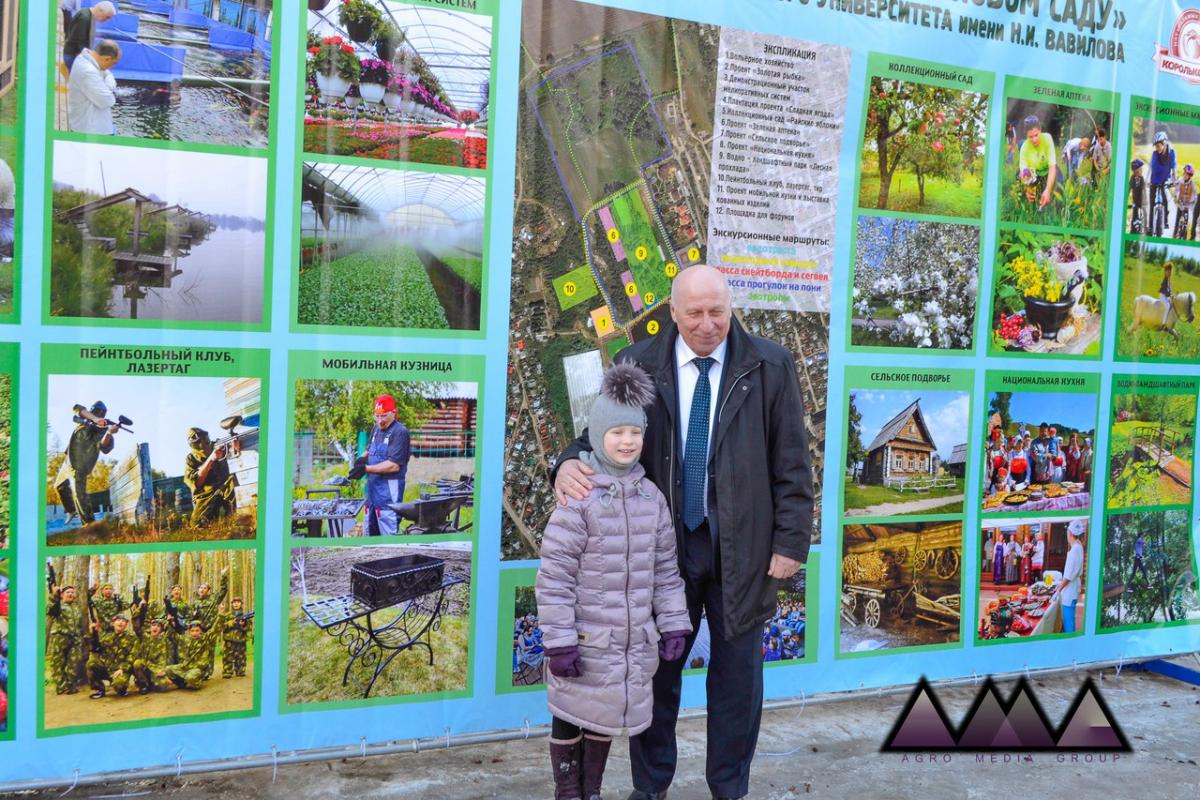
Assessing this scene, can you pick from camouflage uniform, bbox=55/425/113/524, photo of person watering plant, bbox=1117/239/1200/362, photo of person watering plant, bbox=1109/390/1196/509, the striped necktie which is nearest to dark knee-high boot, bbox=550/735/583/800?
the striped necktie

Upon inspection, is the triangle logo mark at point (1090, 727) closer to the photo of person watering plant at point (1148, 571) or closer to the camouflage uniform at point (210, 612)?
the photo of person watering plant at point (1148, 571)

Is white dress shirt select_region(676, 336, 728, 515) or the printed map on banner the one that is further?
the printed map on banner

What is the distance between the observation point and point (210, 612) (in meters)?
3.28

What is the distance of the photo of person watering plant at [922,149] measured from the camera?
409 cm

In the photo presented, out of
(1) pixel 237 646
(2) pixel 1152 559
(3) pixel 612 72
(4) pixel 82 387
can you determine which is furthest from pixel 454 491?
(2) pixel 1152 559

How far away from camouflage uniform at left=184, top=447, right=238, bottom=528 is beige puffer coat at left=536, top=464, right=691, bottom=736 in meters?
1.08

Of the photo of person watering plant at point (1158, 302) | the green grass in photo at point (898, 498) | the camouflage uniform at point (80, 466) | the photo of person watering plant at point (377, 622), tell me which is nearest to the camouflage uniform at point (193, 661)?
the photo of person watering plant at point (377, 622)

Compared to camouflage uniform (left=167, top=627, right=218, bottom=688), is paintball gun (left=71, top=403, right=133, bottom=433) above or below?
above

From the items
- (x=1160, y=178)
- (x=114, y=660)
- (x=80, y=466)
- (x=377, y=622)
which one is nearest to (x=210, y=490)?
(x=80, y=466)

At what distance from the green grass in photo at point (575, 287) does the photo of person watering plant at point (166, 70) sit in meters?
1.09

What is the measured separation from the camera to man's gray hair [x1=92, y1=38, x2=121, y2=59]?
3023 millimetres

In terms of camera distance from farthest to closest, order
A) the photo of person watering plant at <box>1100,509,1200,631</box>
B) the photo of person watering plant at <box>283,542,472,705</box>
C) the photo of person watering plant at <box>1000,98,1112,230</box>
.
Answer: the photo of person watering plant at <box>1100,509,1200,631</box>
the photo of person watering plant at <box>1000,98,1112,230</box>
the photo of person watering plant at <box>283,542,472,705</box>

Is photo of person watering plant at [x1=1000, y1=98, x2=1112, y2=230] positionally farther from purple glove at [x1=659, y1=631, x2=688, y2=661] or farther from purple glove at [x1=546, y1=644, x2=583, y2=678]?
purple glove at [x1=546, y1=644, x2=583, y2=678]

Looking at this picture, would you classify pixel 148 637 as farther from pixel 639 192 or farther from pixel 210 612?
pixel 639 192
